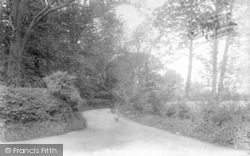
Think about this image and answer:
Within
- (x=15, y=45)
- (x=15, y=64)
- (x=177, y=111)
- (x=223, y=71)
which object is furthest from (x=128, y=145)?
(x=15, y=45)

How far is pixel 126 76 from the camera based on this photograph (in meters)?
17.4

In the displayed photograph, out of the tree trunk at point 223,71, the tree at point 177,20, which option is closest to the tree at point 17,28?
the tree at point 177,20

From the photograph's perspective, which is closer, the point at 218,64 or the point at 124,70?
the point at 218,64

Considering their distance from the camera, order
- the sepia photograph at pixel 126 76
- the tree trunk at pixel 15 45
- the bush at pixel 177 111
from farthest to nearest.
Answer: the bush at pixel 177 111 → the tree trunk at pixel 15 45 → the sepia photograph at pixel 126 76

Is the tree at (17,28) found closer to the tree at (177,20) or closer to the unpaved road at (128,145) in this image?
the tree at (177,20)

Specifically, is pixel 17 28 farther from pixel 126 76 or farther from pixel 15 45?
pixel 126 76

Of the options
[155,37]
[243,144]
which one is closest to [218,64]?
[155,37]

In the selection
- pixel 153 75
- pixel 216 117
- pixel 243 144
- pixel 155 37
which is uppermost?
pixel 155 37

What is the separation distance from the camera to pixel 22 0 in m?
11.5

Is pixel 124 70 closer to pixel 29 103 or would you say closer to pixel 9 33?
pixel 9 33

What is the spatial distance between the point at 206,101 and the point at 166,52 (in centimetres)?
327

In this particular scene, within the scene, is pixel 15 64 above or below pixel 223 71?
below

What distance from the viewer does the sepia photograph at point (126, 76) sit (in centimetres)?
764

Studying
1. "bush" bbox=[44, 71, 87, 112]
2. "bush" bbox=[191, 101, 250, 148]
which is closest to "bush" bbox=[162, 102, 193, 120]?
"bush" bbox=[191, 101, 250, 148]
